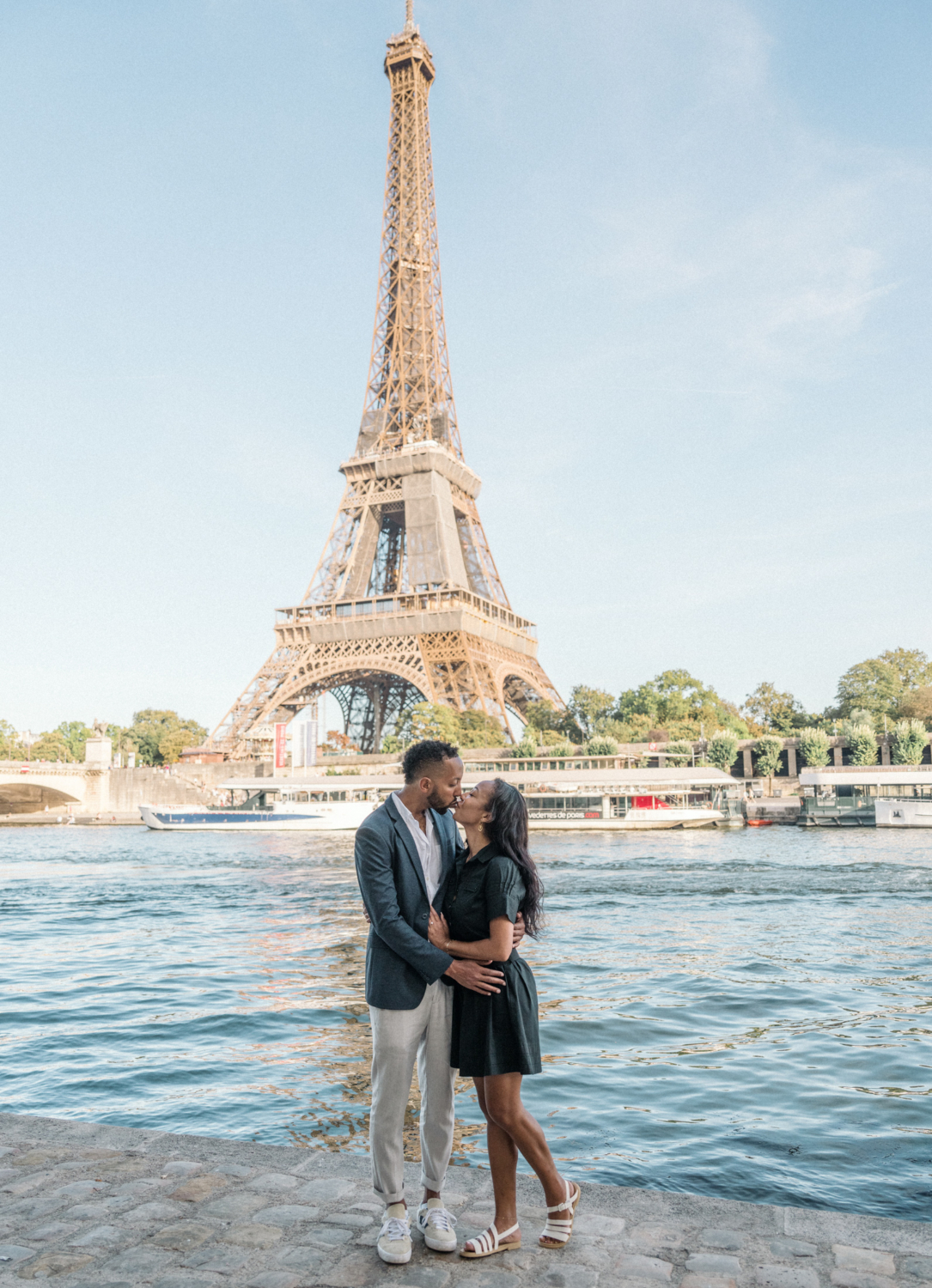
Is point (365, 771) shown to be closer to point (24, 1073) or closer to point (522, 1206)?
point (24, 1073)

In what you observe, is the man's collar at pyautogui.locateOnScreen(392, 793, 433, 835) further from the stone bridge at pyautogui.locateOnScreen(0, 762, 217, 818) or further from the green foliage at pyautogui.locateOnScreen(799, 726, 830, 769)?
the green foliage at pyautogui.locateOnScreen(799, 726, 830, 769)

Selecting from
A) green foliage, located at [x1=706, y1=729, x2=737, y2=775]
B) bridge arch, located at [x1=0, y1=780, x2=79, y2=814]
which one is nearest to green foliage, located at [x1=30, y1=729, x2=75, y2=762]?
bridge arch, located at [x1=0, y1=780, x2=79, y2=814]

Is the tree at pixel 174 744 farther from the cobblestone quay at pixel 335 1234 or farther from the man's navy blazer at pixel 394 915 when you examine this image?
the man's navy blazer at pixel 394 915

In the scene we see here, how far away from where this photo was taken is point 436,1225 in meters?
4.31

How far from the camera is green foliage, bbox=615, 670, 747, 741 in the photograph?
247 ft

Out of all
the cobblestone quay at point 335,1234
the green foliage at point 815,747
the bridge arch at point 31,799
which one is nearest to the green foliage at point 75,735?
the bridge arch at point 31,799

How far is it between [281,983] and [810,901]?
43.0ft

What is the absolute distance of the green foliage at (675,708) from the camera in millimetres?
75188

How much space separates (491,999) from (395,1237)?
3.23ft

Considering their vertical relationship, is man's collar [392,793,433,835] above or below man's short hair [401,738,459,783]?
below

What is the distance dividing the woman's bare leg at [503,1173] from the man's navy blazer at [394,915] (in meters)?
0.54

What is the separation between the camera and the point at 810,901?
21.5m

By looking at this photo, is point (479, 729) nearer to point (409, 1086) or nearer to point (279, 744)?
point (279, 744)

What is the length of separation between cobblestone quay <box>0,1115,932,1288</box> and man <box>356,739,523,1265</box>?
0.89 feet
